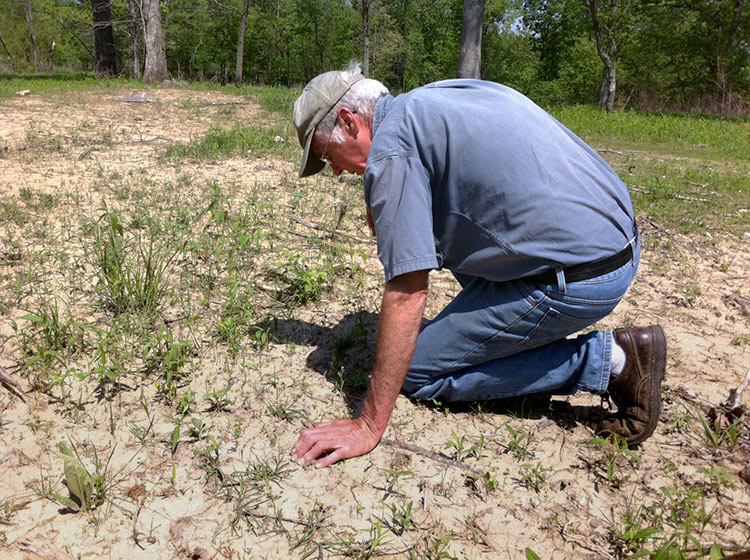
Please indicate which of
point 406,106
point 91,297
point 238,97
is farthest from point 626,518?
point 238,97

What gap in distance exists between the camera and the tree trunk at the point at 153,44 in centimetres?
1549

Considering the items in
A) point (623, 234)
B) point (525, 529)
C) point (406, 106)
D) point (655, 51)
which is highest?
point (655, 51)

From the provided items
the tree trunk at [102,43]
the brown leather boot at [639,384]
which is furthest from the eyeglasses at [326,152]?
the tree trunk at [102,43]

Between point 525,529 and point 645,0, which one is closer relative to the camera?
point 525,529

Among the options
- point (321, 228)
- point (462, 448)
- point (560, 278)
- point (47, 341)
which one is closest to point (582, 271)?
point (560, 278)

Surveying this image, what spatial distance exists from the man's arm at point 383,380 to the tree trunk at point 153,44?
15.6m

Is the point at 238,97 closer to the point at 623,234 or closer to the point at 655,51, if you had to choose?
the point at 623,234

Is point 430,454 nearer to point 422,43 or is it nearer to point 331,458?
point 331,458

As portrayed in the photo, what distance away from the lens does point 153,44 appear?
618 inches

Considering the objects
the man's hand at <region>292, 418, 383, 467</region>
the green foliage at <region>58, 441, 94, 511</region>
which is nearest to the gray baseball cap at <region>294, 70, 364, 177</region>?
the man's hand at <region>292, 418, 383, 467</region>

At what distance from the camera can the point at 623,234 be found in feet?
6.97

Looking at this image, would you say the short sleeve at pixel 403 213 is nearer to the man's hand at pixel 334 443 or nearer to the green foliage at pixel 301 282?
the man's hand at pixel 334 443

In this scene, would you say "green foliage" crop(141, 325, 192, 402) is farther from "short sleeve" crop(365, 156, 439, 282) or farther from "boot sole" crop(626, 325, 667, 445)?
"boot sole" crop(626, 325, 667, 445)

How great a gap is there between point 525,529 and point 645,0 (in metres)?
23.3
